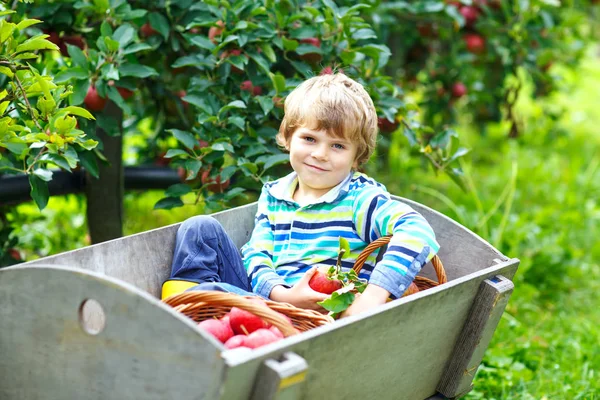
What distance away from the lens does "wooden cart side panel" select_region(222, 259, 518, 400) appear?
1.41 meters

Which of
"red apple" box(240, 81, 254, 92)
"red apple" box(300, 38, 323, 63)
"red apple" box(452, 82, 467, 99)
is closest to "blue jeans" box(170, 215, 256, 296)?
"red apple" box(240, 81, 254, 92)

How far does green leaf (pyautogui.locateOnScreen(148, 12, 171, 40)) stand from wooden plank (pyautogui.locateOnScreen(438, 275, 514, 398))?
134 centimetres

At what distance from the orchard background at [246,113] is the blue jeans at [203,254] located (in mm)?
318

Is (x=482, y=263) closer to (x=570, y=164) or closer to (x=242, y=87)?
(x=242, y=87)

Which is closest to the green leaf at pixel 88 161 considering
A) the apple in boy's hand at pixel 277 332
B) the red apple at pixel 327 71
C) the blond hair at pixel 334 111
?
the blond hair at pixel 334 111

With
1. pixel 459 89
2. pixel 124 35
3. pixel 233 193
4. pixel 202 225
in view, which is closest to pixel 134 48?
pixel 124 35

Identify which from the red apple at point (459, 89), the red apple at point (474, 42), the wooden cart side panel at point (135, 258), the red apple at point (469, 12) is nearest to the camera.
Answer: the wooden cart side panel at point (135, 258)

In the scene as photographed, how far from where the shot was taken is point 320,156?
2.04m

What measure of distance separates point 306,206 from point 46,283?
2.56 ft

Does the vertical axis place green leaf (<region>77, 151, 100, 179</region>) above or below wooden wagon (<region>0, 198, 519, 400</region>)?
below

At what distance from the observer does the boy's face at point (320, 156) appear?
204cm

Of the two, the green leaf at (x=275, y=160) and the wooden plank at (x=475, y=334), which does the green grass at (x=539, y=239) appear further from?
the green leaf at (x=275, y=160)

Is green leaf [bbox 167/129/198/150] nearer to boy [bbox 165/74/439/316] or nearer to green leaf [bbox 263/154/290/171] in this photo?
green leaf [bbox 263/154/290/171]

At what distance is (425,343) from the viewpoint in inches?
73.1
